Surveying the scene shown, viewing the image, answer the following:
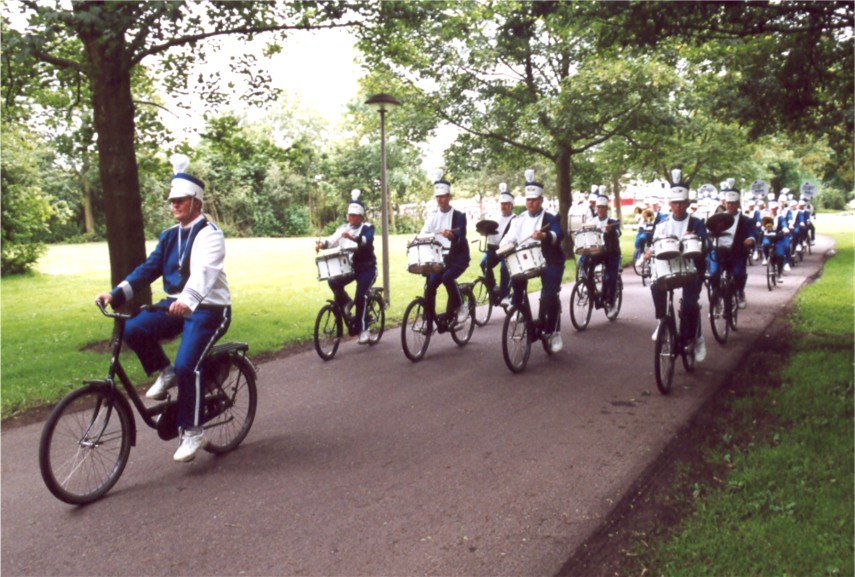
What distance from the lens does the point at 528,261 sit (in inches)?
327

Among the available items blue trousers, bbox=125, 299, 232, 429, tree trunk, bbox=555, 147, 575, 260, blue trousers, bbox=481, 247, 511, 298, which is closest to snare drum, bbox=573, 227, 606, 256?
blue trousers, bbox=481, 247, 511, 298

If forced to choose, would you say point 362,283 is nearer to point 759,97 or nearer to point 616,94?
point 759,97

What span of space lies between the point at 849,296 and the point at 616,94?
9315mm

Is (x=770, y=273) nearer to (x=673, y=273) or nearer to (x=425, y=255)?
(x=673, y=273)

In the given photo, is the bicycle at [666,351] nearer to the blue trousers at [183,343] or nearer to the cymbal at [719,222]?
the cymbal at [719,222]

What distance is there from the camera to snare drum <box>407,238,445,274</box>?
8.63m

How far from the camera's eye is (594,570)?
3.73 metres

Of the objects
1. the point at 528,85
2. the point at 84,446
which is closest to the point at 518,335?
the point at 84,446

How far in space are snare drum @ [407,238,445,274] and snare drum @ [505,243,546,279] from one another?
96 cm

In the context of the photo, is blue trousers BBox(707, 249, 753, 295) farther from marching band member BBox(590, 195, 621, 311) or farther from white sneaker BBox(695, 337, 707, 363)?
white sneaker BBox(695, 337, 707, 363)

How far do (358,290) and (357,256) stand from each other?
471 millimetres

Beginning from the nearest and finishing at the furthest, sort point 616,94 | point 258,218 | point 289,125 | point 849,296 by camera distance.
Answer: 1. point 849,296
2. point 616,94
3. point 258,218
4. point 289,125

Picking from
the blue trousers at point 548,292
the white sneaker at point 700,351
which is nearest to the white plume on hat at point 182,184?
the blue trousers at point 548,292

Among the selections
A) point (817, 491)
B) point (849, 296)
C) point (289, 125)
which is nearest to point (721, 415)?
point (817, 491)
